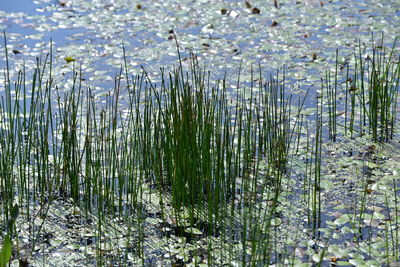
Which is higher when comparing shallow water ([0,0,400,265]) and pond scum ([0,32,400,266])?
shallow water ([0,0,400,265])

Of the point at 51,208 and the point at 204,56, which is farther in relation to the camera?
the point at 204,56

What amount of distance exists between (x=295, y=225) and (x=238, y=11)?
3.44 meters

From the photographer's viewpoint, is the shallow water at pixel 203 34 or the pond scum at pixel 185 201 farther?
the shallow water at pixel 203 34

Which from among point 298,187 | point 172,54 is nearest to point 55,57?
point 172,54

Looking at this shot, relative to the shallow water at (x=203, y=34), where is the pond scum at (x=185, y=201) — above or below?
below

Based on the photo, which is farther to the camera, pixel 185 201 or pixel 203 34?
pixel 203 34

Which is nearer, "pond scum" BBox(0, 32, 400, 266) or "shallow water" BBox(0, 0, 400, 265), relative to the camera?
"pond scum" BBox(0, 32, 400, 266)

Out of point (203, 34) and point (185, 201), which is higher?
point (203, 34)

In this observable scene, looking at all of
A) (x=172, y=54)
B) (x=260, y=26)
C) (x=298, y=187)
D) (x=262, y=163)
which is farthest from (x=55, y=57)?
(x=298, y=187)

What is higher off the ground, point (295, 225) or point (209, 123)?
point (209, 123)

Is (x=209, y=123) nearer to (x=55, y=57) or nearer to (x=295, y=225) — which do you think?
(x=295, y=225)

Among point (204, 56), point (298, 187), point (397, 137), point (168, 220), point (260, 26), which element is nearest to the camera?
point (168, 220)

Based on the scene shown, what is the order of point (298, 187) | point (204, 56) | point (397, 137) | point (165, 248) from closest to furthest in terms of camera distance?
point (165, 248) → point (298, 187) → point (397, 137) → point (204, 56)

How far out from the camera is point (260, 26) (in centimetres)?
602
